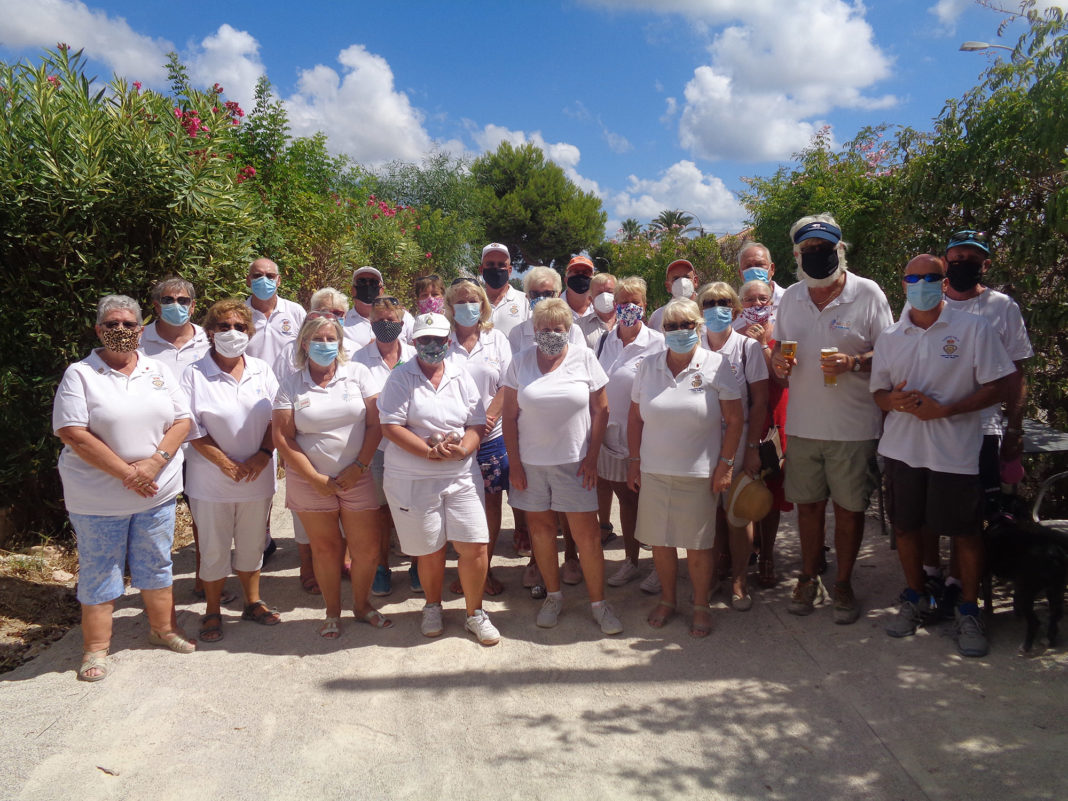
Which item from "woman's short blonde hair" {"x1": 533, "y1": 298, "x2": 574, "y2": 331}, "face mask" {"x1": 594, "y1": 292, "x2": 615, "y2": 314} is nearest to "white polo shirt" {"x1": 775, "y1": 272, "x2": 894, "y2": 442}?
"woman's short blonde hair" {"x1": 533, "y1": 298, "x2": 574, "y2": 331}

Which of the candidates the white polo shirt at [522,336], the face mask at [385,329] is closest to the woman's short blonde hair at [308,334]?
the face mask at [385,329]

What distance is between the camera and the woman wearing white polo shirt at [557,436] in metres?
4.30

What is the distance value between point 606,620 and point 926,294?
2701 mm

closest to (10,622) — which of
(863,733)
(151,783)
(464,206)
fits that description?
(151,783)

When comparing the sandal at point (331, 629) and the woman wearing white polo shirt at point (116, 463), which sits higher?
the woman wearing white polo shirt at point (116, 463)

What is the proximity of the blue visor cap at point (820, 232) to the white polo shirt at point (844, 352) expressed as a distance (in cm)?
28

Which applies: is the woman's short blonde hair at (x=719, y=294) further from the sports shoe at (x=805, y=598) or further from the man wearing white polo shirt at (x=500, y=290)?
the sports shoe at (x=805, y=598)

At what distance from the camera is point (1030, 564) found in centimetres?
373

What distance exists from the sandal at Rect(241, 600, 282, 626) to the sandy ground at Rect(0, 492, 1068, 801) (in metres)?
0.10

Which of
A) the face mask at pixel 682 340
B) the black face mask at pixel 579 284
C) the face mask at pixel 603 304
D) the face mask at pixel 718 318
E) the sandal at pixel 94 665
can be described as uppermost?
the black face mask at pixel 579 284

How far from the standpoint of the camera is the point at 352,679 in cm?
401

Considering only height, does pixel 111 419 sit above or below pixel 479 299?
below

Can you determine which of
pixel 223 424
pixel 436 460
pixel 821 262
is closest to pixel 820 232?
pixel 821 262

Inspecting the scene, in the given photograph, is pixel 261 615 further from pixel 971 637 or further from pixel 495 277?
pixel 971 637
